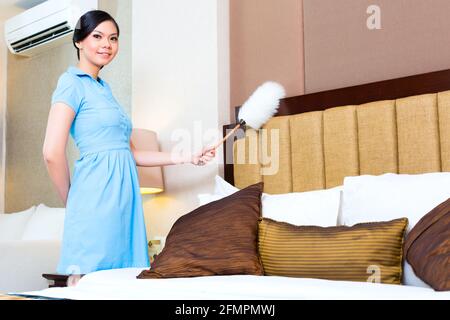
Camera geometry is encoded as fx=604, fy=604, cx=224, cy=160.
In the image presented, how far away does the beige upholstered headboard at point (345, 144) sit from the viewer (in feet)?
7.52

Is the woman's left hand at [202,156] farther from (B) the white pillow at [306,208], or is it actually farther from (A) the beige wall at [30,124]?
(A) the beige wall at [30,124]

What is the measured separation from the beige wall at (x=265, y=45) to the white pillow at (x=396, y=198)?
0.82 m

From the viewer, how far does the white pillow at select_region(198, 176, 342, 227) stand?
7.29 ft

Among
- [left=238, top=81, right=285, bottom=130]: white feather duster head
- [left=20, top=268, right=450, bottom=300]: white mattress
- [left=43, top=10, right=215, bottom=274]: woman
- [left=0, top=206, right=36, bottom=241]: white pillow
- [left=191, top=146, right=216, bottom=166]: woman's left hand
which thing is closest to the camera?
[left=20, top=268, right=450, bottom=300]: white mattress

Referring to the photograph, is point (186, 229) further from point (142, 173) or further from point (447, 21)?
point (447, 21)

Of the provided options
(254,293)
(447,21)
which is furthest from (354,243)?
(447,21)

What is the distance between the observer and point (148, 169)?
316 centimetres

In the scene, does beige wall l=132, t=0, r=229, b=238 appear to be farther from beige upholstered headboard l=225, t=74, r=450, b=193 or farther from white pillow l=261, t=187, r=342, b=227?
white pillow l=261, t=187, r=342, b=227

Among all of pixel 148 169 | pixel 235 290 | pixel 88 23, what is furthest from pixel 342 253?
pixel 148 169

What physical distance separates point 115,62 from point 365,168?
1.95 metres

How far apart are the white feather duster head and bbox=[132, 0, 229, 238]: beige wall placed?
0.35 m

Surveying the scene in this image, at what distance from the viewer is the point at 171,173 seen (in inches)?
129

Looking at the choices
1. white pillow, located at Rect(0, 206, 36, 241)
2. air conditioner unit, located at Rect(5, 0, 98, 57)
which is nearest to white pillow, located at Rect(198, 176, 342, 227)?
white pillow, located at Rect(0, 206, 36, 241)

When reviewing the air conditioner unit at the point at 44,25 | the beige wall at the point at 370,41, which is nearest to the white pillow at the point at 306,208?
the beige wall at the point at 370,41
